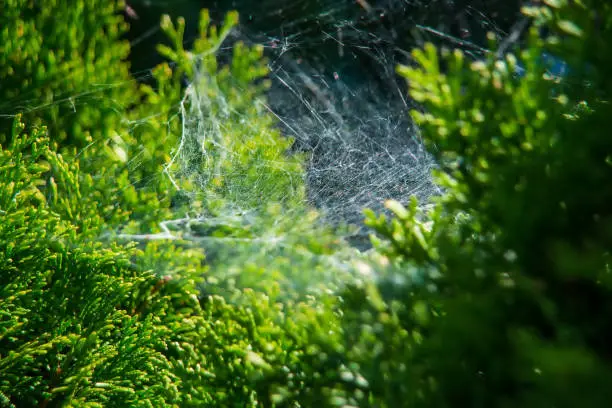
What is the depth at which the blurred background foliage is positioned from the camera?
0.56m

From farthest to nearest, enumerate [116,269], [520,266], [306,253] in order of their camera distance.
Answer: [306,253]
[116,269]
[520,266]

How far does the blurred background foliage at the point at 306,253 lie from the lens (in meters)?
0.56

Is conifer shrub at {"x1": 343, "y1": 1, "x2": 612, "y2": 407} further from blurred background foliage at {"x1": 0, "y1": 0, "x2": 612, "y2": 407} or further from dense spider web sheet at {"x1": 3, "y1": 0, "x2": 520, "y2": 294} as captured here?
dense spider web sheet at {"x1": 3, "y1": 0, "x2": 520, "y2": 294}

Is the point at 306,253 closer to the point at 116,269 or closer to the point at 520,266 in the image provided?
the point at 116,269

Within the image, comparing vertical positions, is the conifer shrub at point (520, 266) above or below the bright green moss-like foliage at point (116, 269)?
above

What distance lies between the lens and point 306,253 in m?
1.38

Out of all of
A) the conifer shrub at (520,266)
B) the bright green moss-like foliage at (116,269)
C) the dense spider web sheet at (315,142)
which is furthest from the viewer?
the dense spider web sheet at (315,142)

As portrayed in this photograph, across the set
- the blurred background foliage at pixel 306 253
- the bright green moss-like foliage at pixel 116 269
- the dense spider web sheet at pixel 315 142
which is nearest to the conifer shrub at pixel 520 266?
the blurred background foliage at pixel 306 253

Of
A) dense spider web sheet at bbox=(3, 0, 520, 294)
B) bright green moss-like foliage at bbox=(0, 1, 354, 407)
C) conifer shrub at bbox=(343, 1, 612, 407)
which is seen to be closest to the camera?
conifer shrub at bbox=(343, 1, 612, 407)

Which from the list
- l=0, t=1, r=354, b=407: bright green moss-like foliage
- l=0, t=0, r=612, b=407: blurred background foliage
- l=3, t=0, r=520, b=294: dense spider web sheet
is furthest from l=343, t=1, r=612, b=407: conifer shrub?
l=3, t=0, r=520, b=294: dense spider web sheet

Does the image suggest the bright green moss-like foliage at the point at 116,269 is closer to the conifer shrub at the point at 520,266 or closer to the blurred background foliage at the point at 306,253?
the blurred background foliage at the point at 306,253

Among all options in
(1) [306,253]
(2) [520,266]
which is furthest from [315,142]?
(2) [520,266]

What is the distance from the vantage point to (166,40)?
227 centimetres

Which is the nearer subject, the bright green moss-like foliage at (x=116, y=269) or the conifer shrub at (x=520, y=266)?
the conifer shrub at (x=520, y=266)
